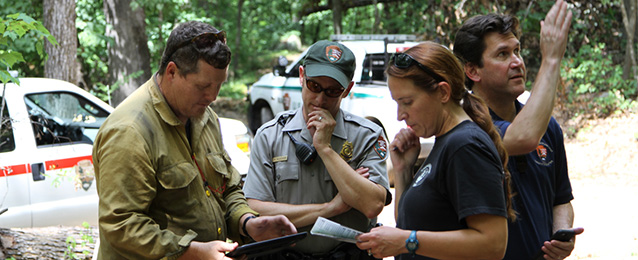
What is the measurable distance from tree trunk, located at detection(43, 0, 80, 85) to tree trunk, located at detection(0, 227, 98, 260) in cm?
404

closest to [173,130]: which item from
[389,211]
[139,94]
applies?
[139,94]

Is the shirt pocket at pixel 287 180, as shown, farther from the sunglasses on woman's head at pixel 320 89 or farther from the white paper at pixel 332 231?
the white paper at pixel 332 231

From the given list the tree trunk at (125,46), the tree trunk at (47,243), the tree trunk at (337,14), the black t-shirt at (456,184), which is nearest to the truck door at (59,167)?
the tree trunk at (47,243)

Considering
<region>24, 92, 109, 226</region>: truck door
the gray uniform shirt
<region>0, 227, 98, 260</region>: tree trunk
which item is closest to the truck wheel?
<region>24, 92, 109, 226</region>: truck door

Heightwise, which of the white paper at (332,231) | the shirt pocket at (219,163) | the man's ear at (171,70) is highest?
the man's ear at (171,70)

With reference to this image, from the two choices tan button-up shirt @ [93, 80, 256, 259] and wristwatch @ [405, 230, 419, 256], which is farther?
tan button-up shirt @ [93, 80, 256, 259]

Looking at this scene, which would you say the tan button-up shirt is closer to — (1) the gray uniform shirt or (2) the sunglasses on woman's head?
(1) the gray uniform shirt

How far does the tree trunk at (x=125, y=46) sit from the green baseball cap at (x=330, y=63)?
30.2 ft

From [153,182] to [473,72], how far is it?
1476 mm

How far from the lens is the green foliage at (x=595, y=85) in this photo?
11828mm

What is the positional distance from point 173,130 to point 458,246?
1.27 metres

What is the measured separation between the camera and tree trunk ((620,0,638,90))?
1237cm

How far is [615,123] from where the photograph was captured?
1130 centimetres

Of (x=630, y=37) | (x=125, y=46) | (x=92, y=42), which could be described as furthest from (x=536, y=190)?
(x=92, y=42)
